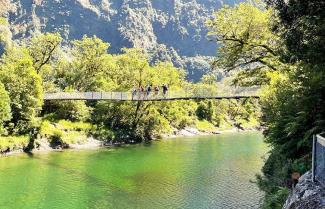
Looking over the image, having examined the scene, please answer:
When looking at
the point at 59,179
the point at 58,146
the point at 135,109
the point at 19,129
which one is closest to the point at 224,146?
the point at 135,109

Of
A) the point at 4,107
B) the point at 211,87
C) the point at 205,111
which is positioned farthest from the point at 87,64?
the point at 205,111

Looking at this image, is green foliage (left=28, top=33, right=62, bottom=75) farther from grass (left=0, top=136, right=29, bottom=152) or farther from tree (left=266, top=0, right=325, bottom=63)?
tree (left=266, top=0, right=325, bottom=63)

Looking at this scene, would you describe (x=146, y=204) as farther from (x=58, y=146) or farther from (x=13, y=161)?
(x=58, y=146)

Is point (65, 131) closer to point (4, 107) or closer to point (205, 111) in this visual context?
point (4, 107)

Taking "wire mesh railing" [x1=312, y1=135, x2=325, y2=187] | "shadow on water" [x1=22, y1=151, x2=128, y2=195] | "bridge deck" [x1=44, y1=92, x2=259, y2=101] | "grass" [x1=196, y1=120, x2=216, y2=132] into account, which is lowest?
"shadow on water" [x1=22, y1=151, x2=128, y2=195]

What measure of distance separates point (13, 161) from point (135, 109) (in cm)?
2389

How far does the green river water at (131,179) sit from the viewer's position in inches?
984

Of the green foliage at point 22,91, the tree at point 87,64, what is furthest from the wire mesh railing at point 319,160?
the tree at point 87,64

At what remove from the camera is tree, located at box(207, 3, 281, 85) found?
1100 inches

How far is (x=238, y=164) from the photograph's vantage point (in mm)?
38094

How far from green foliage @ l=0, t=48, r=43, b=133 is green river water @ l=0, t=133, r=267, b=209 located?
5.30m

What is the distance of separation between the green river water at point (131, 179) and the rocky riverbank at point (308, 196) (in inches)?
553

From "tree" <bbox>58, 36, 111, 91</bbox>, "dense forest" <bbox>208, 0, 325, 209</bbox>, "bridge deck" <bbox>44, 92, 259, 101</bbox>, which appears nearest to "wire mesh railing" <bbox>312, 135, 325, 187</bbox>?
"dense forest" <bbox>208, 0, 325, 209</bbox>

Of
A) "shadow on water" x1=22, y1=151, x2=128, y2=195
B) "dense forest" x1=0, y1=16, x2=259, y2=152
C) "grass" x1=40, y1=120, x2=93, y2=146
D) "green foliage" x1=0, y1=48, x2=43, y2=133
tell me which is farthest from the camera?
"grass" x1=40, y1=120, x2=93, y2=146
